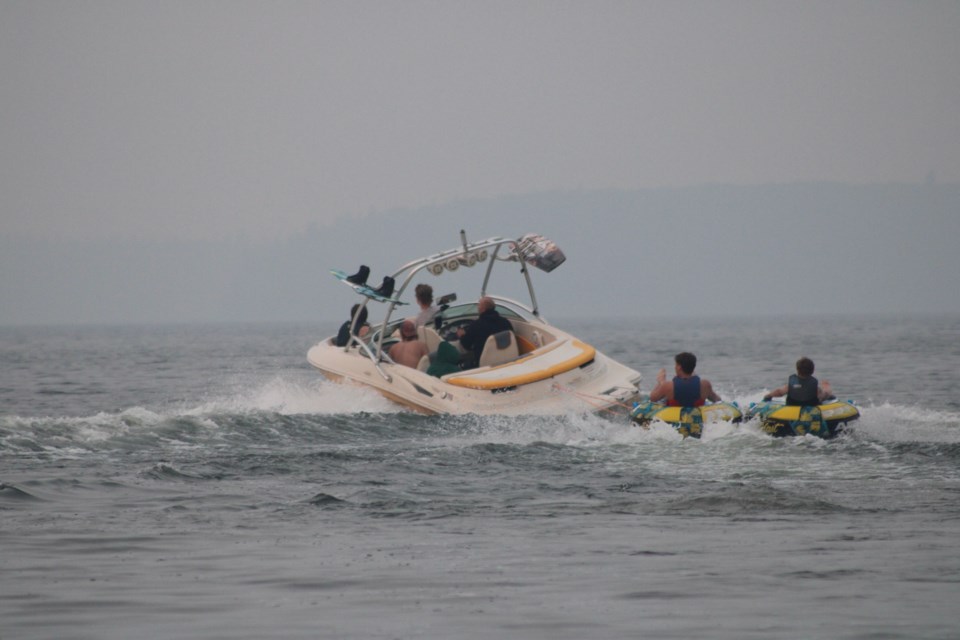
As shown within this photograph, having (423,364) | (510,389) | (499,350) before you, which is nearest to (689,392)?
(510,389)

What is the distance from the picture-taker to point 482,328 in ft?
62.8

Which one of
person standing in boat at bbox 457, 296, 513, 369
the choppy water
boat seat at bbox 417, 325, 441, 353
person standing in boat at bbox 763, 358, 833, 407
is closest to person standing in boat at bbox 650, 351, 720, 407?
the choppy water

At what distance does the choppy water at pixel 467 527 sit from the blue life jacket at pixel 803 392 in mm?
572

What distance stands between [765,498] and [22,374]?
106 ft

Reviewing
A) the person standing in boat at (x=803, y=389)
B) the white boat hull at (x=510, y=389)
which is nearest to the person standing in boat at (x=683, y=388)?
the person standing in boat at (x=803, y=389)

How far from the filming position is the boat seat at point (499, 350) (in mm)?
18750

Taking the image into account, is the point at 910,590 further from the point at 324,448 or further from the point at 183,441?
the point at 183,441

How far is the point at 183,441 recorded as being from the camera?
15852 millimetres

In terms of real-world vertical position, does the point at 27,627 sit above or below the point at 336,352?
below

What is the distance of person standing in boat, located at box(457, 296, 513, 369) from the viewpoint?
19156mm

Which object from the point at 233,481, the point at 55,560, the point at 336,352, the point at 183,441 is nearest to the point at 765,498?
the point at 233,481

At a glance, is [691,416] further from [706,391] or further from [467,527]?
[467,527]

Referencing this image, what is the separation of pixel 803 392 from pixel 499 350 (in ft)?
17.6

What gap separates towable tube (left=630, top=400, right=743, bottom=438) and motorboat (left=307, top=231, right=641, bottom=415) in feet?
6.38
